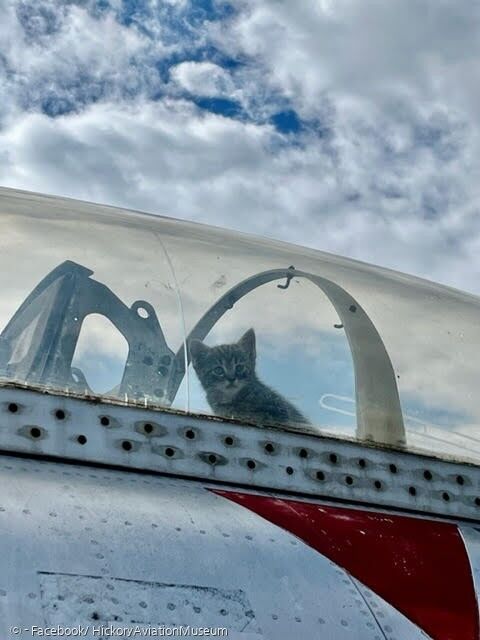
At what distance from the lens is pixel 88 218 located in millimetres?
4008

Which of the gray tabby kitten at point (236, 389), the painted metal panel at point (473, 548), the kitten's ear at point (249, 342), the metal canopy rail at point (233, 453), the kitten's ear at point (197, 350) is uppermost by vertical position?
the kitten's ear at point (249, 342)

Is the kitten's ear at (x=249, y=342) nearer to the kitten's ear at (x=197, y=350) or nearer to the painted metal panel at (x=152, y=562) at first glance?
the kitten's ear at (x=197, y=350)

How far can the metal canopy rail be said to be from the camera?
10.3 ft

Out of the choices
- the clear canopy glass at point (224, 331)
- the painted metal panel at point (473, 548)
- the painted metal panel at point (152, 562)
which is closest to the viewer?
the painted metal panel at point (152, 562)

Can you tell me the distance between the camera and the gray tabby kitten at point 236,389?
11.6 ft

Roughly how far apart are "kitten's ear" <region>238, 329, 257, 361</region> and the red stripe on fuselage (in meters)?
0.69

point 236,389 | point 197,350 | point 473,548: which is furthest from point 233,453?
point 473,548

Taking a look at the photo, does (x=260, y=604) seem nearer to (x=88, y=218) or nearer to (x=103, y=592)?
(x=103, y=592)

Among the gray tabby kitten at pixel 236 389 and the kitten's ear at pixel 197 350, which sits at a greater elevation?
the kitten's ear at pixel 197 350

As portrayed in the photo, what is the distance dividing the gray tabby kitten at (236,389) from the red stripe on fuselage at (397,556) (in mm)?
371

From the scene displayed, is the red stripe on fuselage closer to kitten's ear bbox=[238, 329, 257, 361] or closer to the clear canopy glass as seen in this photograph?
the clear canopy glass

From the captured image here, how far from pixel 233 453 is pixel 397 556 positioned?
2.22ft

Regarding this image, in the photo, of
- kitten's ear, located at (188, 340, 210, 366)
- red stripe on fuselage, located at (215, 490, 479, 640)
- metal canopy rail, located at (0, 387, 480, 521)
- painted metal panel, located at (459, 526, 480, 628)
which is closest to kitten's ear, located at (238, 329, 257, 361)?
kitten's ear, located at (188, 340, 210, 366)

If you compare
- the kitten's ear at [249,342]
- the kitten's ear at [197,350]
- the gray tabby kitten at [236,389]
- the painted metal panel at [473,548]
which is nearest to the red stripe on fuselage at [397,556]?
the painted metal panel at [473,548]
